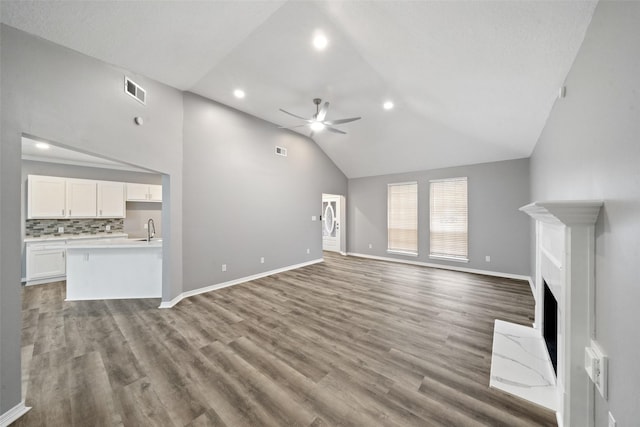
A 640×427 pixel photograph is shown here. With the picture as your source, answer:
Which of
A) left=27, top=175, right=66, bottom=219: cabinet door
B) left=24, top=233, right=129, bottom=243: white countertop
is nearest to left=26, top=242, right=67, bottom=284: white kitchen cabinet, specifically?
left=24, top=233, right=129, bottom=243: white countertop

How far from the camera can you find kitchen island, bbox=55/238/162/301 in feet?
11.3

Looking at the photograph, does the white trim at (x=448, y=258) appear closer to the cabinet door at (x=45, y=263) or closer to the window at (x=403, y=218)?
the window at (x=403, y=218)

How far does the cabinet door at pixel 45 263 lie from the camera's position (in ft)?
13.6

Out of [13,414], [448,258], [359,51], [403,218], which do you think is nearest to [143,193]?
[13,414]

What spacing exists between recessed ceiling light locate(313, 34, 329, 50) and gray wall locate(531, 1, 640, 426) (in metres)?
2.24

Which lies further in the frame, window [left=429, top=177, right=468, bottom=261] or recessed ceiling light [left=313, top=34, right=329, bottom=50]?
window [left=429, top=177, right=468, bottom=261]

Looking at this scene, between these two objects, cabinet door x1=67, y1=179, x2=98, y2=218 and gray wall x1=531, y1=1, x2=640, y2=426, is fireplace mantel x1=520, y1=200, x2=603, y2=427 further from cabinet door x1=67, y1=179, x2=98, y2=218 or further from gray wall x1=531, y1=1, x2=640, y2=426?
cabinet door x1=67, y1=179, x2=98, y2=218

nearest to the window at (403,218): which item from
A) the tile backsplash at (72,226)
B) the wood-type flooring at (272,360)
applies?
the wood-type flooring at (272,360)

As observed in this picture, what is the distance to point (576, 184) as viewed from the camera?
5.17 feet

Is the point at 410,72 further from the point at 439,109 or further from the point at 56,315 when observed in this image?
the point at 56,315

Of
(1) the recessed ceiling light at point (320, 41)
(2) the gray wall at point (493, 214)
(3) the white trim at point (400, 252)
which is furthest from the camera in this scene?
(3) the white trim at point (400, 252)

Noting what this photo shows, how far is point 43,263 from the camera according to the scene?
4.24 m

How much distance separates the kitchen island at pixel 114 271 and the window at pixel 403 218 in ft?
18.0

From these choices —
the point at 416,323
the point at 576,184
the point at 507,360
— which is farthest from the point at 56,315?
the point at 576,184
